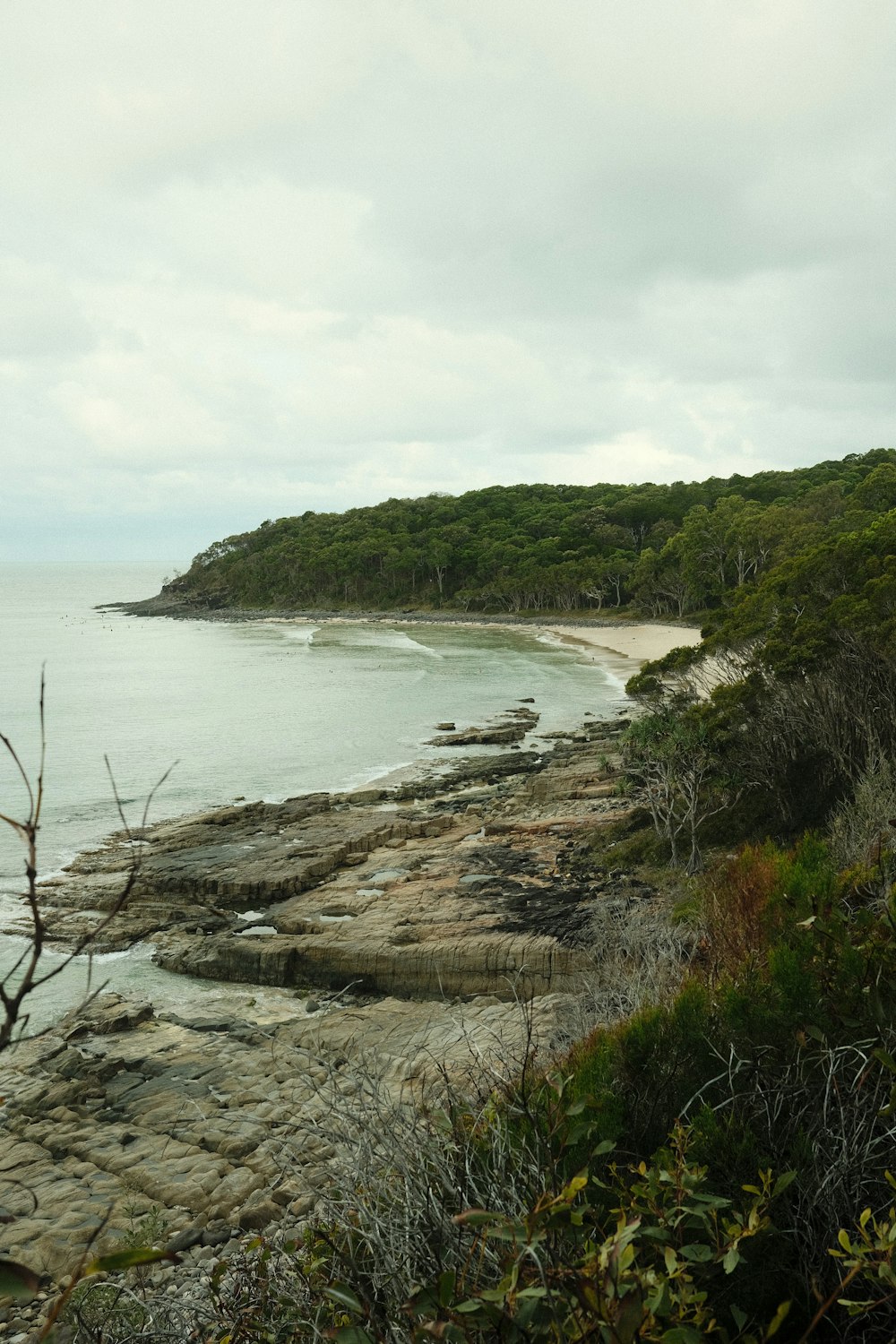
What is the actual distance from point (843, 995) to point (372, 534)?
342 ft

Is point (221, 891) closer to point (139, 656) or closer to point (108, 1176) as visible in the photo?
point (108, 1176)

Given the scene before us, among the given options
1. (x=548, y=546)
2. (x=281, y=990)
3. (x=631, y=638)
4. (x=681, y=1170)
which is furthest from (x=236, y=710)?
(x=548, y=546)

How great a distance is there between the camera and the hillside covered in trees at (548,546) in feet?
197

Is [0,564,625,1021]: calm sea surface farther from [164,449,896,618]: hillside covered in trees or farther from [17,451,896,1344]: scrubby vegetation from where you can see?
[164,449,896,618]: hillside covered in trees

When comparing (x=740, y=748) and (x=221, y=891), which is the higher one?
(x=740, y=748)

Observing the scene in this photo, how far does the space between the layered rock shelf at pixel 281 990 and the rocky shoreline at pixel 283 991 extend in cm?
3

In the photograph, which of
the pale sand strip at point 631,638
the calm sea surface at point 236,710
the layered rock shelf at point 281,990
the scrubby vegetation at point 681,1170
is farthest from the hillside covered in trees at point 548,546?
the scrubby vegetation at point 681,1170

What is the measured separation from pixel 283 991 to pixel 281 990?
0.16 ft

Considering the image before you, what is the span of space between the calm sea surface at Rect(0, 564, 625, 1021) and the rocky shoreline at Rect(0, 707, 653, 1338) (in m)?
1.44

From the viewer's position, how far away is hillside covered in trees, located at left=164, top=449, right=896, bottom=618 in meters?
59.9

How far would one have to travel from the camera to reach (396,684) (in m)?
46.0

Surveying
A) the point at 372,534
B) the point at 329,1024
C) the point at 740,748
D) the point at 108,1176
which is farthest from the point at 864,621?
the point at 372,534

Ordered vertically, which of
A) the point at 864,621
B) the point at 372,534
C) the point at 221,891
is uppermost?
the point at 372,534

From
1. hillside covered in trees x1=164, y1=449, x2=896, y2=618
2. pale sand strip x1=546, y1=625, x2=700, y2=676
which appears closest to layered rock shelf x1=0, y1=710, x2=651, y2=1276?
pale sand strip x1=546, y1=625, x2=700, y2=676
